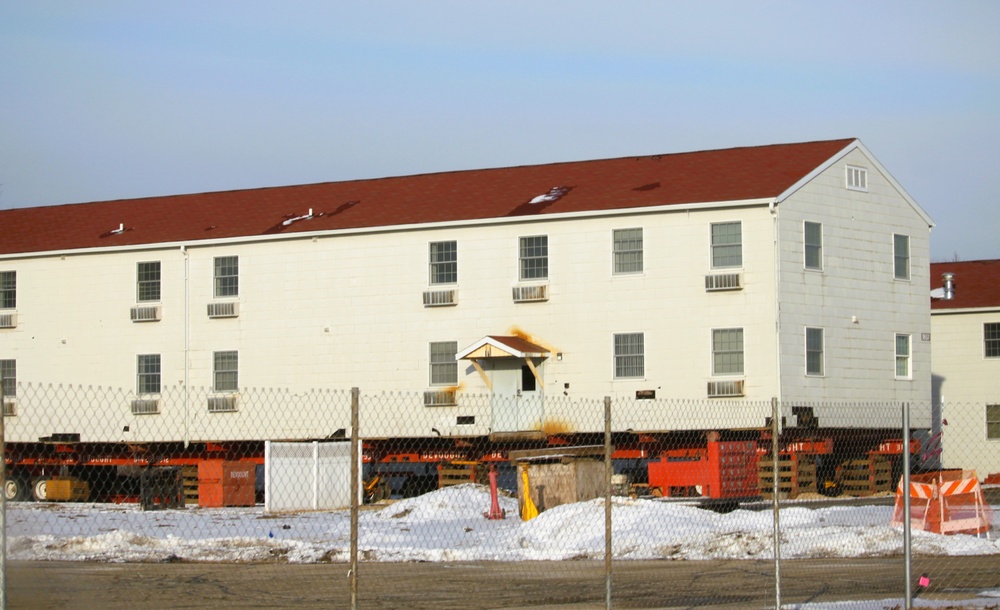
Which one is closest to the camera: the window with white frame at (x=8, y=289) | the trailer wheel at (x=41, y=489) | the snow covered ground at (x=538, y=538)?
the snow covered ground at (x=538, y=538)

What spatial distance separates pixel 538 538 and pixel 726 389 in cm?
1293

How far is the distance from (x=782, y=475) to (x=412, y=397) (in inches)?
395

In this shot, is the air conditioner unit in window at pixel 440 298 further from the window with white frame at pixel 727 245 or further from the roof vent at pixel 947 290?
the roof vent at pixel 947 290

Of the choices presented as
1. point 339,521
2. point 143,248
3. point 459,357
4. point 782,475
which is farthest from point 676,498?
point 143,248

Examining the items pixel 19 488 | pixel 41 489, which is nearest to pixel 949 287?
pixel 41 489

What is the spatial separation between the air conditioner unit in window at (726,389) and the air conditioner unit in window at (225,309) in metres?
13.7

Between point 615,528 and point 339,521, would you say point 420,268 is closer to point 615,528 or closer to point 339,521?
point 339,521

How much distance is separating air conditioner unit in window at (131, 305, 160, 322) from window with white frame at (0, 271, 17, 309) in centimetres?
437

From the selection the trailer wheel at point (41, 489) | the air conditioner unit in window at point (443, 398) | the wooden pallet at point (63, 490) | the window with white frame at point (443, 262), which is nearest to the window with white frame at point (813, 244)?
the window with white frame at point (443, 262)

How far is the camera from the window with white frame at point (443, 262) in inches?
1462

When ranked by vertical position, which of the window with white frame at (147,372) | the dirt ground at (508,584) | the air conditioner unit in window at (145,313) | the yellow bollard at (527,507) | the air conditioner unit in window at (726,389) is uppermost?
the air conditioner unit in window at (145,313)

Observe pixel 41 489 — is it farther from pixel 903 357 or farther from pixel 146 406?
pixel 903 357

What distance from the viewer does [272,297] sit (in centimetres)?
3881

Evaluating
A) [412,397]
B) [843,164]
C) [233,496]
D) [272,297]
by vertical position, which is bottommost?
[233,496]
